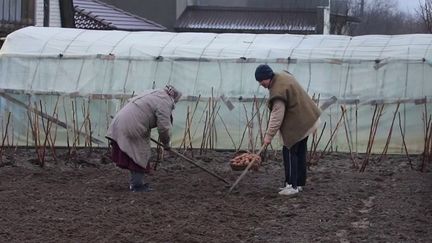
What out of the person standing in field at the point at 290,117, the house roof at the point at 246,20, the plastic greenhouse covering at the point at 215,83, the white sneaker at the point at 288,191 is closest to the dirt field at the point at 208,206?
the white sneaker at the point at 288,191

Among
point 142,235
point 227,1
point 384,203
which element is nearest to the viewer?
point 142,235

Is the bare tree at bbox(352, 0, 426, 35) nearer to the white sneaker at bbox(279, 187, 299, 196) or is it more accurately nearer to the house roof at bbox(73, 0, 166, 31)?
the house roof at bbox(73, 0, 166, 31)

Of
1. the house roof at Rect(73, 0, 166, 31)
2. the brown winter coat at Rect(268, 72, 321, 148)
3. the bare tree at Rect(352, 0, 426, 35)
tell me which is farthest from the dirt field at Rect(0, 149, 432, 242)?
the bare tree at Rect(352, 0, 426, 35)

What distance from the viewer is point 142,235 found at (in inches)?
231

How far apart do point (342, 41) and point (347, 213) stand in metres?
5.84

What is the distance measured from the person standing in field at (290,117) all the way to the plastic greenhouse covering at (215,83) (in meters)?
3.35

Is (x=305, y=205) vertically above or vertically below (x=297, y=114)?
below

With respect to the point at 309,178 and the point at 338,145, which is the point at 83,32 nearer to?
the point at 338,145

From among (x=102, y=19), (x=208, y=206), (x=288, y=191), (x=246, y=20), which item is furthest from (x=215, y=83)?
(x=246, y=20)

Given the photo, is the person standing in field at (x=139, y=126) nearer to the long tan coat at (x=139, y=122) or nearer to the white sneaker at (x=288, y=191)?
the long tan coat at (x=139, y=122)

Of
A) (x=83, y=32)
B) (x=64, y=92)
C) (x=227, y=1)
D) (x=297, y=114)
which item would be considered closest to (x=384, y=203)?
(x=297, y=114)

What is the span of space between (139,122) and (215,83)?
451cm

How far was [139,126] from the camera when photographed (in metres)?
7.50

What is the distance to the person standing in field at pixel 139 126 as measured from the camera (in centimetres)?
748
